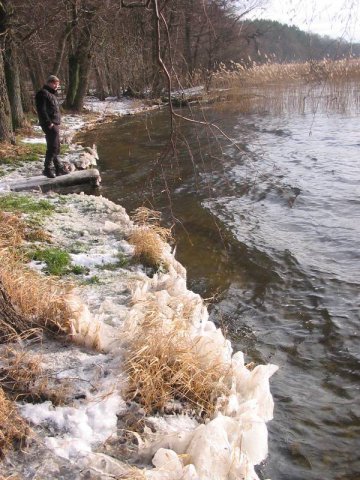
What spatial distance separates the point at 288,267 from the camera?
6148mm

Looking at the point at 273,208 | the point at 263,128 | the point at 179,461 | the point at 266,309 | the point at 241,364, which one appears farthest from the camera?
the point at 263,128

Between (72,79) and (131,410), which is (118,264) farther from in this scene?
(72,79)

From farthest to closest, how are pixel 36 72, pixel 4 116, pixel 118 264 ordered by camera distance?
pixel 36 72, pixel 4 116, pixel 118 264

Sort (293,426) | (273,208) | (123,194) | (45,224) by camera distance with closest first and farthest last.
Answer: (293,426), (45,224), (273,208), (123,194)

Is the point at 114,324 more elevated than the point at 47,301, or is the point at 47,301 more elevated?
the point at 47,301

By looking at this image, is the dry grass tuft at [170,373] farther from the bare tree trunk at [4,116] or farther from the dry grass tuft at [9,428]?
the bare tree trunk at [4,116]

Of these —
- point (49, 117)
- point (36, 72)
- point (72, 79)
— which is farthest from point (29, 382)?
point (36, 72)

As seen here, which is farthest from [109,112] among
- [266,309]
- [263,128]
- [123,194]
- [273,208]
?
[266,309]

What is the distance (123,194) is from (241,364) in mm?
6626

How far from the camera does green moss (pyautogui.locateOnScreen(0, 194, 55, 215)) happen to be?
6.69 m

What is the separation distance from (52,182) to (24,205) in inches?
72.0

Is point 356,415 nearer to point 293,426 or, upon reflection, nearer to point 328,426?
point 328,426

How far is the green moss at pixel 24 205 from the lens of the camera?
669 cm

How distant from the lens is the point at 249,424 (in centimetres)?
299
